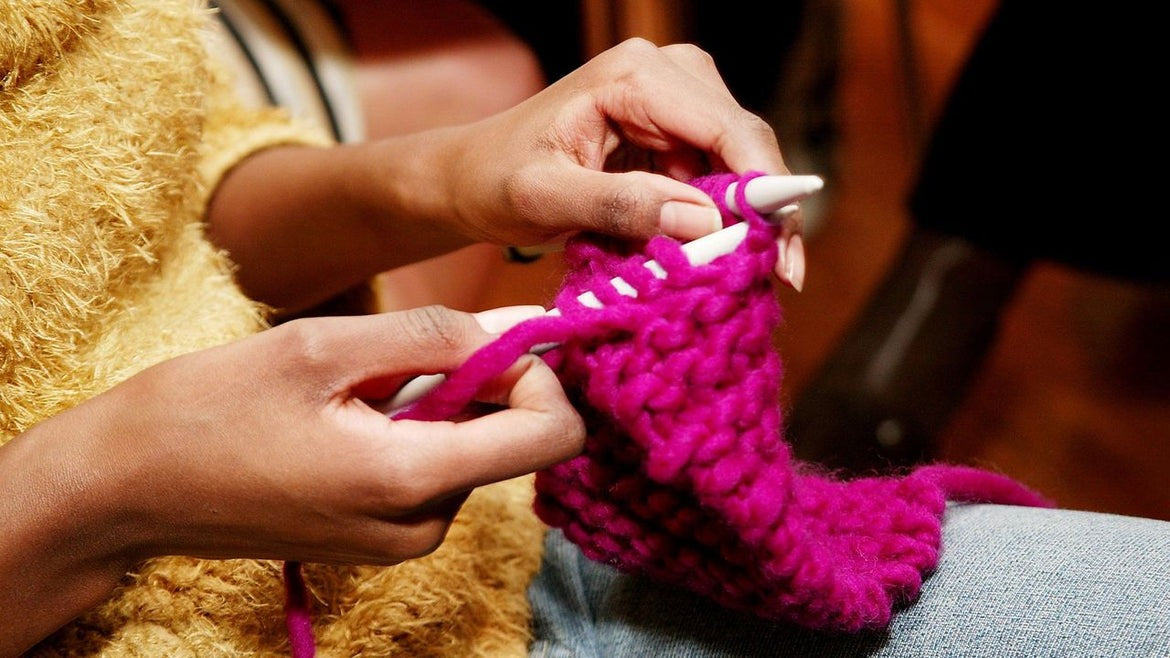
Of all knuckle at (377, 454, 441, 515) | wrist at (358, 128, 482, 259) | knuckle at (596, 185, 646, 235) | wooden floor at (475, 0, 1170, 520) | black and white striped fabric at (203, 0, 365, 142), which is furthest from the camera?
wooden floor at (475, 0, 1170, 520)

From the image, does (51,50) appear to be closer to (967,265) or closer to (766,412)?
(766,412)

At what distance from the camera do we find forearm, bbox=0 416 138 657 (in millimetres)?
425

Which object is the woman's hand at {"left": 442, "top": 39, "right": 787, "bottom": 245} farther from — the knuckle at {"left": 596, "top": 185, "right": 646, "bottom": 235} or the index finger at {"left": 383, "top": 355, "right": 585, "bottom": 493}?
the index finger at {"left": 383, "top": 355, "right": 585, "bottom": 493}

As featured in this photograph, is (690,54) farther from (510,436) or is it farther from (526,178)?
(510,436)

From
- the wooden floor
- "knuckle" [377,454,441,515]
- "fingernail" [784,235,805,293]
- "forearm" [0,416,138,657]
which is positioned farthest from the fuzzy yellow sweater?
the wooden floor

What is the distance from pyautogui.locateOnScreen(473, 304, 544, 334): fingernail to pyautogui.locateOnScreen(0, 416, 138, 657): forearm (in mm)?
199

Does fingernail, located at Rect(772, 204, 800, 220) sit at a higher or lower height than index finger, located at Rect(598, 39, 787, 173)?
lower

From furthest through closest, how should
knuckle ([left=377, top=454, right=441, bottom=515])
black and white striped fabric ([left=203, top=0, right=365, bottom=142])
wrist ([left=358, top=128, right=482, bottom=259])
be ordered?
1. black and white striped fabric ([left=203, top=0, right=365, bottom=142])
2. wrist ([left=358, top=128, right=482, bottom=259])
3. knuckle ([left=377, top=454, right=441, bottom=515])

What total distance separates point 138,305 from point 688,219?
1.25 feet

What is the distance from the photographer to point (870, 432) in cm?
117

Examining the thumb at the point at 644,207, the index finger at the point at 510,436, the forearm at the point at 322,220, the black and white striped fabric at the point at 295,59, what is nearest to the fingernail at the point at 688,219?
the thumb at the point at 644,207

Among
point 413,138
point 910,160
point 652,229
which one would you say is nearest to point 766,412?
point 652,229

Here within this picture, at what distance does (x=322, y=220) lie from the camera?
740mm

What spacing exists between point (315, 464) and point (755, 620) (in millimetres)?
304
